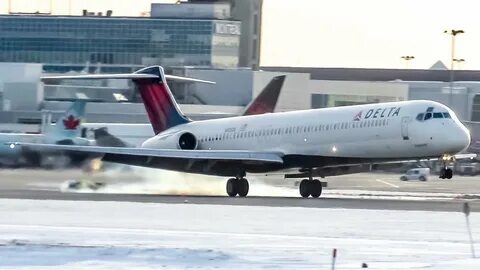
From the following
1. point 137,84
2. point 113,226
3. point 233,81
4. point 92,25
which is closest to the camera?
point 113,226

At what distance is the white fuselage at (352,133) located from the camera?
45.8 metres

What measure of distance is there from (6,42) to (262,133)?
107 meters

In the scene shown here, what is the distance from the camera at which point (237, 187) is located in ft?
165

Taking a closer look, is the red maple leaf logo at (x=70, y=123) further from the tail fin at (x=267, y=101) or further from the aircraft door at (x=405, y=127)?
the aircraft door at (x=405, y=127)

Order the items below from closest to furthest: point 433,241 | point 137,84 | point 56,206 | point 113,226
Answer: point 433,241
point 113,226
point 56,206
point 137,84

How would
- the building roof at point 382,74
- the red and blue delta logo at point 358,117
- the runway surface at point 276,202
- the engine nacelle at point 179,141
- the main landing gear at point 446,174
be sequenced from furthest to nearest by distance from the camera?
1. the building roof at point 382,74
2. the engine nacelle at point 179,141
3. the red and blue delta logo at point 358,117
4. the main landing gear at point 446,174
5. the runway surface at point 276,202

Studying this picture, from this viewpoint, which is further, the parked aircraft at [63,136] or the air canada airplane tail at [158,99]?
the parked aircraft at [63,136]

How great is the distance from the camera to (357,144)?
4725 centimetres

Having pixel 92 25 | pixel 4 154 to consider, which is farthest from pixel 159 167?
pixel 92 25

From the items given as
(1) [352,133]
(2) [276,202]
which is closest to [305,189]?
(1) [352,133]

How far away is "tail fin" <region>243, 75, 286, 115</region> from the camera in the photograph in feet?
210

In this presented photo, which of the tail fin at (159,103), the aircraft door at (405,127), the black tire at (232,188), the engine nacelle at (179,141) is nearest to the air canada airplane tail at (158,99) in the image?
the tail fin at (159,103)

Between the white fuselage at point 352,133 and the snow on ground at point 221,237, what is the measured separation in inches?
311

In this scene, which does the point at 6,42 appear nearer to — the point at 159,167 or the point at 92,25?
the point at 92,25
